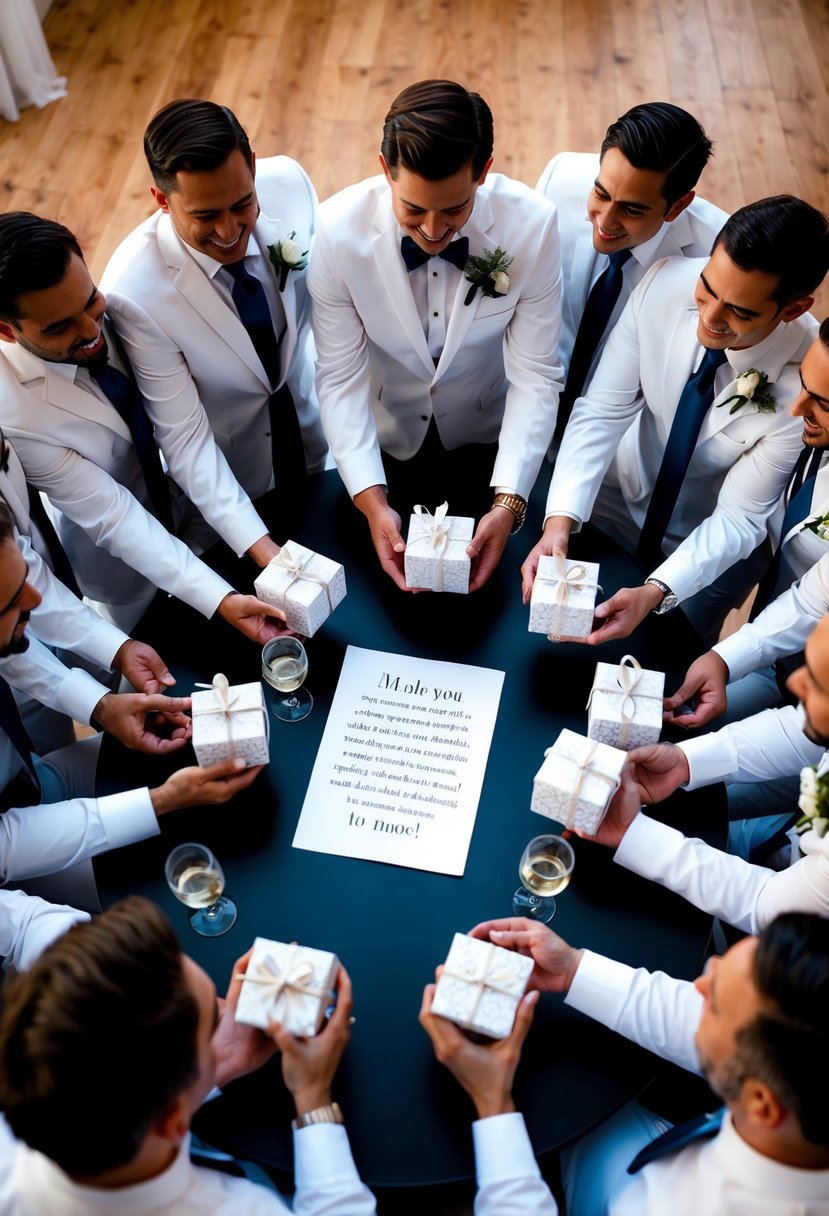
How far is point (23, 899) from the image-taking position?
202cm

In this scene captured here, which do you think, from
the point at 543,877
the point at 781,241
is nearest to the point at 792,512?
the point at 781,241

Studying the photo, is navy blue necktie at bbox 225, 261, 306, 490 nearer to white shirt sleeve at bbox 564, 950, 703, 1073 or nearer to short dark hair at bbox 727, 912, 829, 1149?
white shirt sleeve at bbox 564, 950, 703, 1073

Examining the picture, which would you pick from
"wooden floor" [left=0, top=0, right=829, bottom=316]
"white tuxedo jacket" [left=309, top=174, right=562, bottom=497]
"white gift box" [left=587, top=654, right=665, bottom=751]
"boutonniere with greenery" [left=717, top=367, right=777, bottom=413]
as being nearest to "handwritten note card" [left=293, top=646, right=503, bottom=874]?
"white gift box" [left=587, top=654, right=665, bottom=751]

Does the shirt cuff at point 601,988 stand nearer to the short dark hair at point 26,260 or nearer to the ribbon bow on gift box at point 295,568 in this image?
the ribbon bow on gift box at point 295,568

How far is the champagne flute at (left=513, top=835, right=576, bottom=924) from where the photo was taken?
193cm

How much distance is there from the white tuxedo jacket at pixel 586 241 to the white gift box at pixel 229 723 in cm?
154

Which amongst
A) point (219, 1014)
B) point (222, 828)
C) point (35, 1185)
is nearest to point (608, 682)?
point (222, 828)

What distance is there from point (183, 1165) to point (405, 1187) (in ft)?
1.21

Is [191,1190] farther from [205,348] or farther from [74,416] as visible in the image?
[205,348]

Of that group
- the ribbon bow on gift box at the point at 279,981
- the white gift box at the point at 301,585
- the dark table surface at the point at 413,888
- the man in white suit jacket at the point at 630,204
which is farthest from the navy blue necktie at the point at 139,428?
the ribbon bow on gift box at the point at 279,981

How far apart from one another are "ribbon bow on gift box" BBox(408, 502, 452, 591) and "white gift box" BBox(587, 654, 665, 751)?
1.43 ft

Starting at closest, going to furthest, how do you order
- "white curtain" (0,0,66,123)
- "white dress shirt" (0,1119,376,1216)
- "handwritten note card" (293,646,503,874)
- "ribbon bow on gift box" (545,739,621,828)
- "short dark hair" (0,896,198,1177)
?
"short dark hair" (0,896,198,1177)
"white dress shirt" (0,1119,376,1216)
"ribbon bow on gift box" (545,739,621,828)
"handwritten note card" (293,646,503,874)
"white curtain" (0,0,66,123)

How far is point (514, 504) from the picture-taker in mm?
2537

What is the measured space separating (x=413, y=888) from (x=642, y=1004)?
47 centimetres
